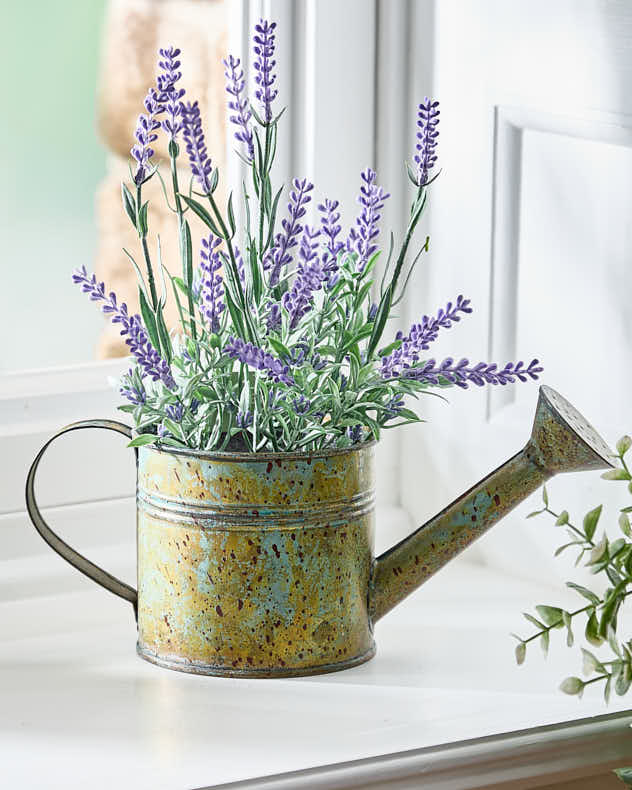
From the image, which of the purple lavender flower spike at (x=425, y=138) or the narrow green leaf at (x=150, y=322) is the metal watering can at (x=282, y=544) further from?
the purple lavender flower spike at (x=425, y=138)

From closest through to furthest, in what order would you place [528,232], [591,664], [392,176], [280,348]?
[591,664] < [280,348] < [528,232] < [392,176]

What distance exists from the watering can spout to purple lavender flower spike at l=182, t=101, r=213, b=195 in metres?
0.27

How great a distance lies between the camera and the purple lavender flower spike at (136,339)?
35.4 inches

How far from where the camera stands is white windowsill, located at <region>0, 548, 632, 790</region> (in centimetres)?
83

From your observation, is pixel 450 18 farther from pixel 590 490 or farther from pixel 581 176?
pixel 590 490

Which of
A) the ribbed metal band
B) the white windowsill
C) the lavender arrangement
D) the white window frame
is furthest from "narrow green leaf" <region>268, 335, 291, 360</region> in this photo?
the white window frame

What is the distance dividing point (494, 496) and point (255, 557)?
172 mm

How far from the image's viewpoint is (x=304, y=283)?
91cm

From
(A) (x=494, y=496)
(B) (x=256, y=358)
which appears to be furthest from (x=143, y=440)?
(A) (x=494, y=496)

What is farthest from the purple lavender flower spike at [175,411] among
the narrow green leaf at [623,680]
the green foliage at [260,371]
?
the narrow green leaf at [623,680]

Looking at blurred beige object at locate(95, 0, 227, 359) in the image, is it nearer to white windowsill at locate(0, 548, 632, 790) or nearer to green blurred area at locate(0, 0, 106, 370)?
green blurred area at locate(0, 0, 106, 370)

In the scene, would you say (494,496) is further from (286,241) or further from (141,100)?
(141,100)

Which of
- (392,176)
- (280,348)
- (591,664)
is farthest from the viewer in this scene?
(392,176)

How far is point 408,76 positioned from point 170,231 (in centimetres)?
26
